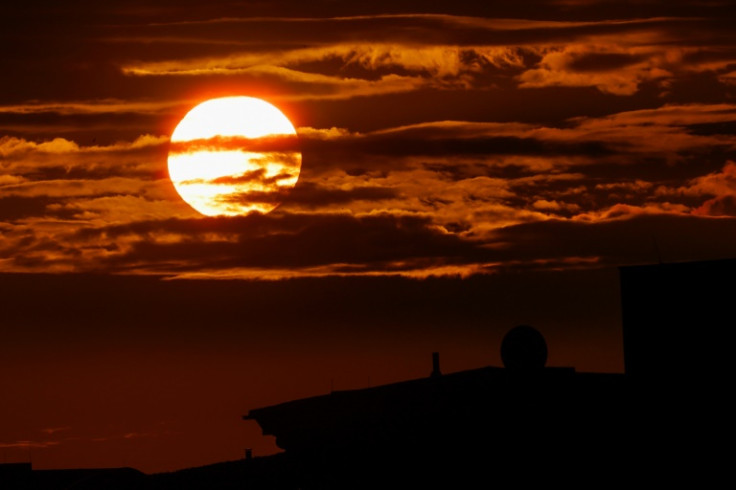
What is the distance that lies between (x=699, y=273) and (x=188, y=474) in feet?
66.7

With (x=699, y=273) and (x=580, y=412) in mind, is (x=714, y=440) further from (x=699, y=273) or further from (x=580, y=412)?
(x=699, y=273)

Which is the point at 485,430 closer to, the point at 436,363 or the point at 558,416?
the point at 558,416

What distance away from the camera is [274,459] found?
51.9 meters

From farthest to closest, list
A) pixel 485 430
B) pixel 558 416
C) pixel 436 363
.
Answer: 1. pixel 436 363
2. pixel 485 430
3. pixel 558 416

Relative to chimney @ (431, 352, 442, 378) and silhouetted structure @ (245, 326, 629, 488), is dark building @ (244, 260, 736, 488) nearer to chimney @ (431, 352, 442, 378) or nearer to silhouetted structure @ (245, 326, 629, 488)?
silhouetted structure @ (245, 326, 629, 488)

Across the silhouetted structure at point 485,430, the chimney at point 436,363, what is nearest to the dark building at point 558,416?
the silhouetted structure at point 485,430

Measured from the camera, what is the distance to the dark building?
119 ft

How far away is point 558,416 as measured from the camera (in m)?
37.6

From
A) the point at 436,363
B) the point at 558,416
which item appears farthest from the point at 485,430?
the point at 436,363

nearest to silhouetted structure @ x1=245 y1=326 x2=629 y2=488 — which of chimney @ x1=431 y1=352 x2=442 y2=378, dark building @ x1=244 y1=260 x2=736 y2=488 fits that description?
dark building @ x1=244 y1=260 x2=736 y2=488

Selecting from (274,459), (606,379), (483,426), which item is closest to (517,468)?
(483,426)

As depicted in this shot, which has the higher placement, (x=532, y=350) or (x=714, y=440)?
(x=532, y=350)

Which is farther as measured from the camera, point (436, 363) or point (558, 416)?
point (436, 363)

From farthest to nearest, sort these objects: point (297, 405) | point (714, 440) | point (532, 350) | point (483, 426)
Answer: point (297, 405) → point (532, 350) → point (483, 426) → point (714, 440)
